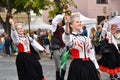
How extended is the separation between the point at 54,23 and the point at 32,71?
1.40 meters

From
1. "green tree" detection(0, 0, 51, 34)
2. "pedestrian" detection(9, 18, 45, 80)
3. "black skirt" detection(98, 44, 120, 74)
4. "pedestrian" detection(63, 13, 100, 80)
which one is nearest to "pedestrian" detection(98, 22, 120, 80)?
"black skirt" detection(98, 44, 120, 74)

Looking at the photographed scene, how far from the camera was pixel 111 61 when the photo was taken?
1144cm

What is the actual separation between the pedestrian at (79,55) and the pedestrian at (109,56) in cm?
423

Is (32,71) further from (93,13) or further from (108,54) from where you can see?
(93,13)

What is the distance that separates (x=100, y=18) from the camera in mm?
37969

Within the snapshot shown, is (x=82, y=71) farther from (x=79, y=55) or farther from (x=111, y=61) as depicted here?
(x=111, y=61)

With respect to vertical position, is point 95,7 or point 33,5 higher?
point 33,5

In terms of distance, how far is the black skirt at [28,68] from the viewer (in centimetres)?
912

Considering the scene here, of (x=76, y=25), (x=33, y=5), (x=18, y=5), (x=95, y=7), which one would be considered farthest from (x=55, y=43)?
(x=95, y=7)

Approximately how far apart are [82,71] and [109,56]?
15.2ft

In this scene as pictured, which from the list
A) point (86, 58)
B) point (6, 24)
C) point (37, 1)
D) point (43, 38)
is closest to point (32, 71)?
point (86, 58)

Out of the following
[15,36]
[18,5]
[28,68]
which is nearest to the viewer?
[15,36]

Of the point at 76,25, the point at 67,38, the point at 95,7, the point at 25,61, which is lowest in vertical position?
the point at 95,7

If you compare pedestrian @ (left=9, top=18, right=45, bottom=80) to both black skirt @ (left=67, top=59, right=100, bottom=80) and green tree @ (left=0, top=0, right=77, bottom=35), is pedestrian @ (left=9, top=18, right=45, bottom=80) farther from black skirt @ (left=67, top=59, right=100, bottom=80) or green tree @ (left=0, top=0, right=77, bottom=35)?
green tree @ (left=0, top=0, right=77, bottom=35)
